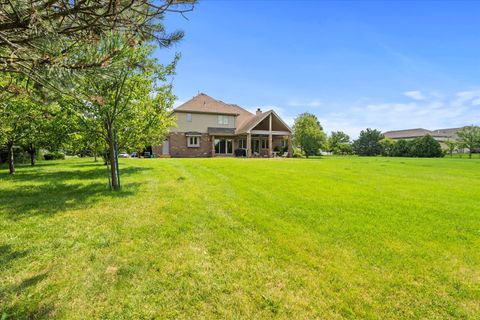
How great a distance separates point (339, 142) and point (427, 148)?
72.4 ft

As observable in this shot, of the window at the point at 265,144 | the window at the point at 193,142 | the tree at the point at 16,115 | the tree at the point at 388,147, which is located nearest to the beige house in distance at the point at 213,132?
the window at the point at 193,142

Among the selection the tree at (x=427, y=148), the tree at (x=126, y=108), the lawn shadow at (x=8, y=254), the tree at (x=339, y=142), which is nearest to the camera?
the lawn shadow at (x=8, y=254)

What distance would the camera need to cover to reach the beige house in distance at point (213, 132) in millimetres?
29312

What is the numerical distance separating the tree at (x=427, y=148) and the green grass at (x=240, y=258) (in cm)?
4195

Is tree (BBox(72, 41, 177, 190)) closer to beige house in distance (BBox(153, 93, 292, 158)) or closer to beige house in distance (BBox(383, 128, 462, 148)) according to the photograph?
beige house in distance (BBox(153, 93, 292, 158))

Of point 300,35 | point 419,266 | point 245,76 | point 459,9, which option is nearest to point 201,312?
point 419,266

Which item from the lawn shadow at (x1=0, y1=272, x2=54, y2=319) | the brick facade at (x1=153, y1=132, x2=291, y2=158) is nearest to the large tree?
the lawn shadow at (x1=0, y1=272, x2=54, y2=319)

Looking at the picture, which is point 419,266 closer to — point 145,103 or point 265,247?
point 265,247

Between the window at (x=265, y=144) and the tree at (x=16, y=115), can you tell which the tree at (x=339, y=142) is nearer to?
the window at (x=265, y=144)

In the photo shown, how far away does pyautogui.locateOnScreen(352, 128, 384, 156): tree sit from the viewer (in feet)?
169

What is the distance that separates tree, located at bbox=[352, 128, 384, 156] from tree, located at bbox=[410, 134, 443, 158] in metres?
8.88

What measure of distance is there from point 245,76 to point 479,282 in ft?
75.7

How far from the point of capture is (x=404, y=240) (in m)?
4.24

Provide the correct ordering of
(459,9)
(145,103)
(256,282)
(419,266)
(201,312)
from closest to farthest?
(201,312)
(256,282)
(419,266)
(145,103)
(459,9)
